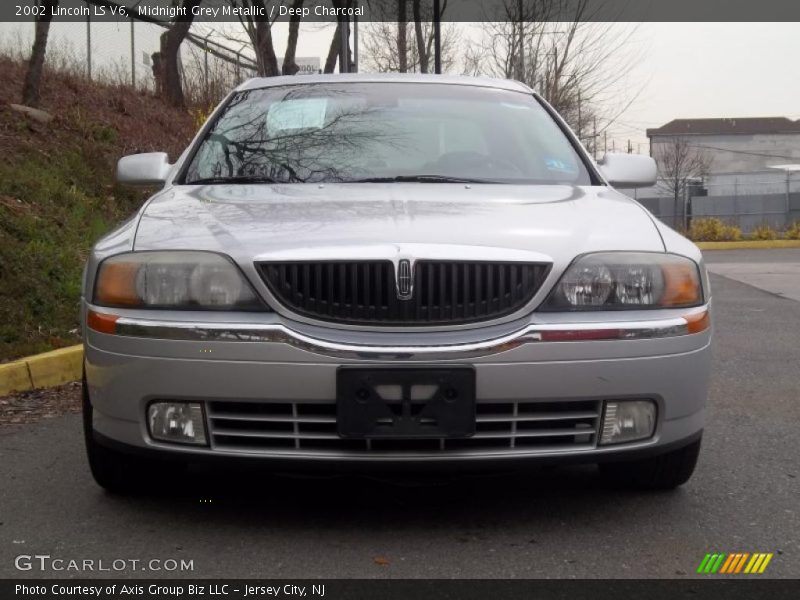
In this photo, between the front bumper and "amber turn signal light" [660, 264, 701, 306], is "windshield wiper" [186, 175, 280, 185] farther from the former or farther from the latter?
"amber turn signal light" [660, 264, 701, 306]

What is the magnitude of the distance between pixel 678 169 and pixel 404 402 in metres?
43.1

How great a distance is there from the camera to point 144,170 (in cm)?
445

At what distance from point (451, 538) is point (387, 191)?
4.00 feet

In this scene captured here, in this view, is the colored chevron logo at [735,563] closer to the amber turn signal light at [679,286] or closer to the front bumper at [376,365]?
the front bumper at [376,365]

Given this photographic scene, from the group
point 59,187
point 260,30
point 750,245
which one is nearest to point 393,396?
point 59,187

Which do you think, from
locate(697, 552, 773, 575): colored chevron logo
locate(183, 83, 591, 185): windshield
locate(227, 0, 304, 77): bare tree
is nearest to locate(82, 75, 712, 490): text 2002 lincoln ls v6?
locate(697, 552, 773, 575): colored chevron logo

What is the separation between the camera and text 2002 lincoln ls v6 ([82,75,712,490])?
295 cm

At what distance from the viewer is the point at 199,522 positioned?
3320mm

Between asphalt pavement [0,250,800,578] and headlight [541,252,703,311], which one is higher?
headlight [541,252,703,311]

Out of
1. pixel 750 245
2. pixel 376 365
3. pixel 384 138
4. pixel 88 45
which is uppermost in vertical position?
pixel 88 45

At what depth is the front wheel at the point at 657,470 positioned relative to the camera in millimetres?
3502

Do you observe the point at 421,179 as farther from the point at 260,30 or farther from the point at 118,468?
the point at 260,30

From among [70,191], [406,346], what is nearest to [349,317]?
[406,346]

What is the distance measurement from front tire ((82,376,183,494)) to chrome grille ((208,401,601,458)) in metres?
0.43
